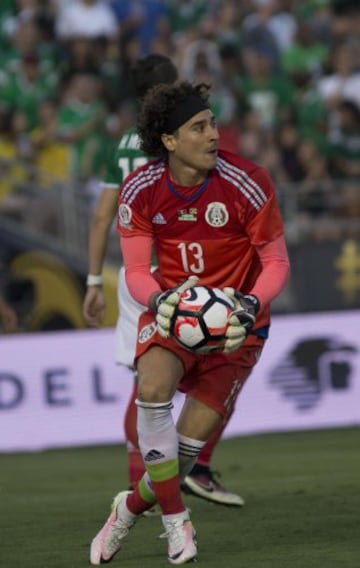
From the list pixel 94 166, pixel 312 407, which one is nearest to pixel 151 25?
pixel 94 166

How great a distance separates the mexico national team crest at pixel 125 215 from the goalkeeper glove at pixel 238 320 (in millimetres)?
674

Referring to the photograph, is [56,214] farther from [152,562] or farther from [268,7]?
[152,562]

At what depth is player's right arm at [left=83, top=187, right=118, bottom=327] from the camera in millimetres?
8398

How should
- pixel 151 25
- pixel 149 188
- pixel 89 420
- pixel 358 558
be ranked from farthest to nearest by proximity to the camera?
pixel 151 25, pixel 89 420, pixel 149 188, pixel 358 558

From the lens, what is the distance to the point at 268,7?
59.2 ft

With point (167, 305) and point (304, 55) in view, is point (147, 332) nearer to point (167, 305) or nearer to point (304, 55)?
point (167, 305)

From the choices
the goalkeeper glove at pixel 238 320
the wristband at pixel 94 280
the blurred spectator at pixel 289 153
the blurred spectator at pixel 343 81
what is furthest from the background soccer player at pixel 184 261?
the blurred spectator at pixel 343 81

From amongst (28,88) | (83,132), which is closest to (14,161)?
(83,132)

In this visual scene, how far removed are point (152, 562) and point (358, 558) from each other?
917 mm

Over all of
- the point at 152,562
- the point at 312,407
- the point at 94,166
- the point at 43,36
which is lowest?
the point at 312,407

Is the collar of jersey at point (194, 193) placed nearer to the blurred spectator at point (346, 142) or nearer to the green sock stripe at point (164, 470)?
the green sock stripe at point (164, 470)

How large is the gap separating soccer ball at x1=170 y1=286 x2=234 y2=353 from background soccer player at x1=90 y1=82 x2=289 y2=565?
0.53ft

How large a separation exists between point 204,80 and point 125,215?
9.85 metres

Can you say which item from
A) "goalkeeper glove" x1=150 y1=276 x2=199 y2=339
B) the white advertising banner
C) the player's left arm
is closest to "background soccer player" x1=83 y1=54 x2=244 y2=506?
the player's left arm
